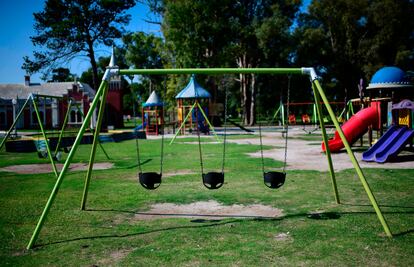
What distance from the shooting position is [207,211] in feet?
22.4

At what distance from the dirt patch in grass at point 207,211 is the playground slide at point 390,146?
23.6 ft

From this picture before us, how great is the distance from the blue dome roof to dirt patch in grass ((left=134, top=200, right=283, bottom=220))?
616 inches

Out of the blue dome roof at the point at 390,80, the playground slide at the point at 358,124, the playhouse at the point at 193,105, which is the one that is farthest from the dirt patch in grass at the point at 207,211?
the playhouse at the point at 193,105

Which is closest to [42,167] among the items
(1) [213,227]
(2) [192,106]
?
(1) [213,227]

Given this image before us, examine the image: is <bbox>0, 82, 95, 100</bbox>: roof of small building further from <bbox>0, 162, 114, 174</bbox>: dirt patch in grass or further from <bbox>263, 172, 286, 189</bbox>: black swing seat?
<bbox>263, 172, 286, 189</bbox>: black swing seat

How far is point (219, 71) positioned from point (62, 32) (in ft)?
115

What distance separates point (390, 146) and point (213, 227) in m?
9.41

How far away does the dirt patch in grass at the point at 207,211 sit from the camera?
6.47 metres

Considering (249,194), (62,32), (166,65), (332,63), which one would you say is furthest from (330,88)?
(249,194)

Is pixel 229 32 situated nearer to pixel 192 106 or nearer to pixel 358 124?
pixel 192 106

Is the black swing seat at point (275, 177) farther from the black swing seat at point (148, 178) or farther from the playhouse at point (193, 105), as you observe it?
the playhouse at point (193, 105)

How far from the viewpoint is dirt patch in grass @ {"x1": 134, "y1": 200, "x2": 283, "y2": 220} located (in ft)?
21.2

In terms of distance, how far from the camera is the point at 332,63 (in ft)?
171

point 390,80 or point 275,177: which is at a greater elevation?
point 390,80
